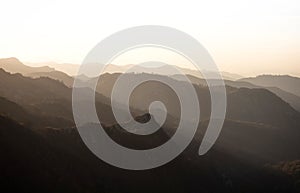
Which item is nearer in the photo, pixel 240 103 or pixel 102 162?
pixel 102 162

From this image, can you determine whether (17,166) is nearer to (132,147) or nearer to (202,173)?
(132,147)

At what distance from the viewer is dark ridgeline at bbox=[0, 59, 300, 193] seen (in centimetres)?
4734

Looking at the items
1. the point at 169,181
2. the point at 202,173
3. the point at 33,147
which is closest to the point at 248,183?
the point at 202,173

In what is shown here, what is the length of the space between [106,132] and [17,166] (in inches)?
740

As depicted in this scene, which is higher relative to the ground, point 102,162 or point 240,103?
point 102,162

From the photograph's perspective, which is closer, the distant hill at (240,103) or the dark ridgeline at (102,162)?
the dark ridgeline at (102,162)

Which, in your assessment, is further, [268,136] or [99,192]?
[268,136]

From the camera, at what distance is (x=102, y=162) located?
180 feet

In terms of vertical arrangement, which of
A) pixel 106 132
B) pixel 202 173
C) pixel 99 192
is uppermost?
pixel 106 132

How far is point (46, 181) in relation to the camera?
45906 millimetres

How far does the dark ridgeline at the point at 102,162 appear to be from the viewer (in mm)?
47344

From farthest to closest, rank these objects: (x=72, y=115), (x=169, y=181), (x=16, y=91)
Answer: (x=16, y=91)
(x=72, y=115)
(x=169, y=181)

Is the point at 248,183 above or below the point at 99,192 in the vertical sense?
below

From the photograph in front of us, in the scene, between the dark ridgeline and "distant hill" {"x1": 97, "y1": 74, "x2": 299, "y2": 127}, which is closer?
the dark ridgeline
